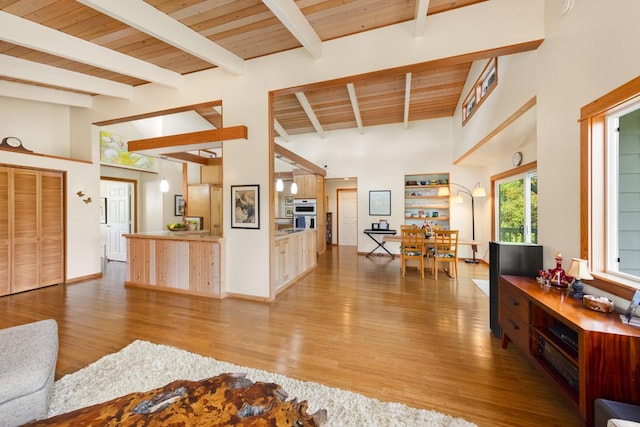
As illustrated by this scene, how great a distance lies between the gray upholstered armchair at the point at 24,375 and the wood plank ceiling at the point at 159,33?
2826 mm

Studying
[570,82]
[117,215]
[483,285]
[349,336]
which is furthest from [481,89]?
[117,215]

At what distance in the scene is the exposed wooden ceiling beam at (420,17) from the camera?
2401 millimetres

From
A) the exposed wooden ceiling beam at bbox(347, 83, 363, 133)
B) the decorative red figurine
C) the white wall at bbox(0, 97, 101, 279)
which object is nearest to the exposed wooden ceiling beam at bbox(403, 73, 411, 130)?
the exposed wooden ceiling beam at bbox(347, 83, 363, 133)

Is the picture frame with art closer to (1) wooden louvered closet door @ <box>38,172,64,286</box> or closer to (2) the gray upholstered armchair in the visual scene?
(1) wooden louvered closet door @ <box>38,172,64,286</box>

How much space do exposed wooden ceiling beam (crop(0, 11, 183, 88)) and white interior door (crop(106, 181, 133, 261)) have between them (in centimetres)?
410

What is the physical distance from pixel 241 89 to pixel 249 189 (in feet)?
4.99

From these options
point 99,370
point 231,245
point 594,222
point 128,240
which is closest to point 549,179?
point 594,222

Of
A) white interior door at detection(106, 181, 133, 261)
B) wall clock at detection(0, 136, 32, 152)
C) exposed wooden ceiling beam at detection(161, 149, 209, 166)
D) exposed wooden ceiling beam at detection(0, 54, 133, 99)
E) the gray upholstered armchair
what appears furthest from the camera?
white interior door at detection(106, 181, 133, 261)

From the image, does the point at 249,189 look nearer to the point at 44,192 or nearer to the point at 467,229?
the point at 44,192

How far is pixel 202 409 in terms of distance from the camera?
112 cm

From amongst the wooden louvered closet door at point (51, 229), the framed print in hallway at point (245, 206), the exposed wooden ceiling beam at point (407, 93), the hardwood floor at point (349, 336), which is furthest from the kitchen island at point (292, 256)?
the wooden louvered closet door at point (51, 229)

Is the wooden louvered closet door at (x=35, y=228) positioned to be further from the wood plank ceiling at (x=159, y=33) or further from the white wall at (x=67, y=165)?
the wood plank ceiling at (x=159, y=33)

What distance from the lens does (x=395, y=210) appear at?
691 cm

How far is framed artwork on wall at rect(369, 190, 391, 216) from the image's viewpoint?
6.96 metres
